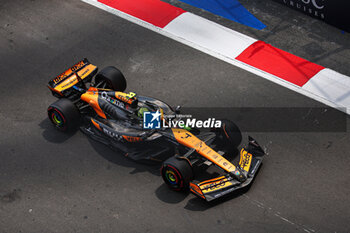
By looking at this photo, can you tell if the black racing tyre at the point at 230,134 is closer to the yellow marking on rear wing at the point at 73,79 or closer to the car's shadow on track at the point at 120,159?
the car's shadow on track at the point at 120,159

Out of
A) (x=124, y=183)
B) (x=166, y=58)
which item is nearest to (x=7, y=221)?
(x=124, y=183)

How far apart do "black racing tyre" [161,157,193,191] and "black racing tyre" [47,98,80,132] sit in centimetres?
237

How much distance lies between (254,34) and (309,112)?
309cm

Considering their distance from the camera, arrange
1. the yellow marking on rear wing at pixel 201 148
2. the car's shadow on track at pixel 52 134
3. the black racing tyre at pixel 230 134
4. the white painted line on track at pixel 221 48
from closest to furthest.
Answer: the yellow marking on rear wing at pixel 201 148
the black racing tyre at pixel 230 134
the car's shadow on track at pixel 52 134
the white painted line on track at pixel 221 48

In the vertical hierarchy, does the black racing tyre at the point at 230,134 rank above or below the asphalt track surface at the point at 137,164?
above

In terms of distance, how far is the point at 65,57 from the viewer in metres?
12.4

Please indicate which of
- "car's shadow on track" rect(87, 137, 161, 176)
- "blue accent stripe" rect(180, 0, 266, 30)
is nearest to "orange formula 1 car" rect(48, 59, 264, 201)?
"car's shadow on track" rect(87, 137, 161, 176)

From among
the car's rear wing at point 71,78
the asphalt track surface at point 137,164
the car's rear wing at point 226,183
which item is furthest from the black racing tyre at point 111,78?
the car's rear wing at point 226,183

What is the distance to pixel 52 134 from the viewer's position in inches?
408

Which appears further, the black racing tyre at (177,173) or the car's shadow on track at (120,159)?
the car's shadow on track at (120,159)

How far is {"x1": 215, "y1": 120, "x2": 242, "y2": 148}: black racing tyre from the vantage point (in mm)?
9226

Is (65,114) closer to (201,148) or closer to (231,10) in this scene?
(201,148)

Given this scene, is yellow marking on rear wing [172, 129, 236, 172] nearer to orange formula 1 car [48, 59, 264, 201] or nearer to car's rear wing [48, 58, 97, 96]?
orange formula 1 car [48, 59, 264, 201]

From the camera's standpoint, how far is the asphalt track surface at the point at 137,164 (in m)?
8.55
